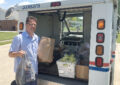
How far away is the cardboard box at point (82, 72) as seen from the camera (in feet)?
9.59

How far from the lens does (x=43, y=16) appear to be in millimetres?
4289

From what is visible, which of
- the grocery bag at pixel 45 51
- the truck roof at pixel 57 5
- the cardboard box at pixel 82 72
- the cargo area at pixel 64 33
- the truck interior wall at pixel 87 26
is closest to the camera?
the truck roof at pixel 57 5

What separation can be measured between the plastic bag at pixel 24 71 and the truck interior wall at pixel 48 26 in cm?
154

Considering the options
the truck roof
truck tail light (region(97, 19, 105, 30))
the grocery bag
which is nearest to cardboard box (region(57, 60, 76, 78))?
the grocery bag

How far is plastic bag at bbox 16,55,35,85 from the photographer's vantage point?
2.46m

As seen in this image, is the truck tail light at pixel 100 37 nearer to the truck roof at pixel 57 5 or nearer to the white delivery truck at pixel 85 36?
the white delivery truck at pixel 85 36

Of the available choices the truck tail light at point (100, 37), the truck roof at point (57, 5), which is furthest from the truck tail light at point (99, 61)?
the truck roof at point (57, 5)

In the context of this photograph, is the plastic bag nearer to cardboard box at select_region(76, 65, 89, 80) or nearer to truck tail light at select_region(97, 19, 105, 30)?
cardboard box at select_region(76, 65, 89, 80)

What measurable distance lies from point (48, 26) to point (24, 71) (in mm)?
2431

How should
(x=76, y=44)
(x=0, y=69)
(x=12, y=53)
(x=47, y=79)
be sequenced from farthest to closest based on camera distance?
(x=0, y=69), (x=76, y=44), (x=47, y=79), (x=12, y=53)

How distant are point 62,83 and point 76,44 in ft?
6.61

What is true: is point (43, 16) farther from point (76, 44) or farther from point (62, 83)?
point (62, 83)

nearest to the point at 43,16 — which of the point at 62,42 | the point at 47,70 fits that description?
the point at 62,42

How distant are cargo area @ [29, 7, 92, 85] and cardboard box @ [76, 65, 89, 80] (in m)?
0.30
